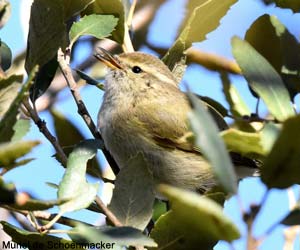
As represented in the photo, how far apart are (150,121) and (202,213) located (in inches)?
90.9

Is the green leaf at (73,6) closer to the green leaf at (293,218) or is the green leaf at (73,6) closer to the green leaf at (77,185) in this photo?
the green leaf at (77,185)

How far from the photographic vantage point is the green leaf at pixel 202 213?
1251mm

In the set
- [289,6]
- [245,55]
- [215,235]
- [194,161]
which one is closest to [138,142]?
[194,161]

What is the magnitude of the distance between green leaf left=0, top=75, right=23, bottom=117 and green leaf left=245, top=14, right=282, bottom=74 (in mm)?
1015

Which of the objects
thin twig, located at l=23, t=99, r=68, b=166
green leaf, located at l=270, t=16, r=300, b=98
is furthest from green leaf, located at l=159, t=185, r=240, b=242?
green leaf, located at l=270, t=16, r=300, b=98

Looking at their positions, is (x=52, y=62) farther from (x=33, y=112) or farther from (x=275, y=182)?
(x=275, y=182)

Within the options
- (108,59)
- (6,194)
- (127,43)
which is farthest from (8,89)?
(108,59)

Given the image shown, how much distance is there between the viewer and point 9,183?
171 centimetres

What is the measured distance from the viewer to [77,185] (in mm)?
1888

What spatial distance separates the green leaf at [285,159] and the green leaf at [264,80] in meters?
0.30

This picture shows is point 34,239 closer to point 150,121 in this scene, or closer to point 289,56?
point 289,56

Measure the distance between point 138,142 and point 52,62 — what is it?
3.75ft

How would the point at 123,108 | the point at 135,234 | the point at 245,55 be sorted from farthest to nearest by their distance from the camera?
the point at 123,108
the point at 245,55
the point at 135,234

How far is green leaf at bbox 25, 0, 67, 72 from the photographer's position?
210cm
